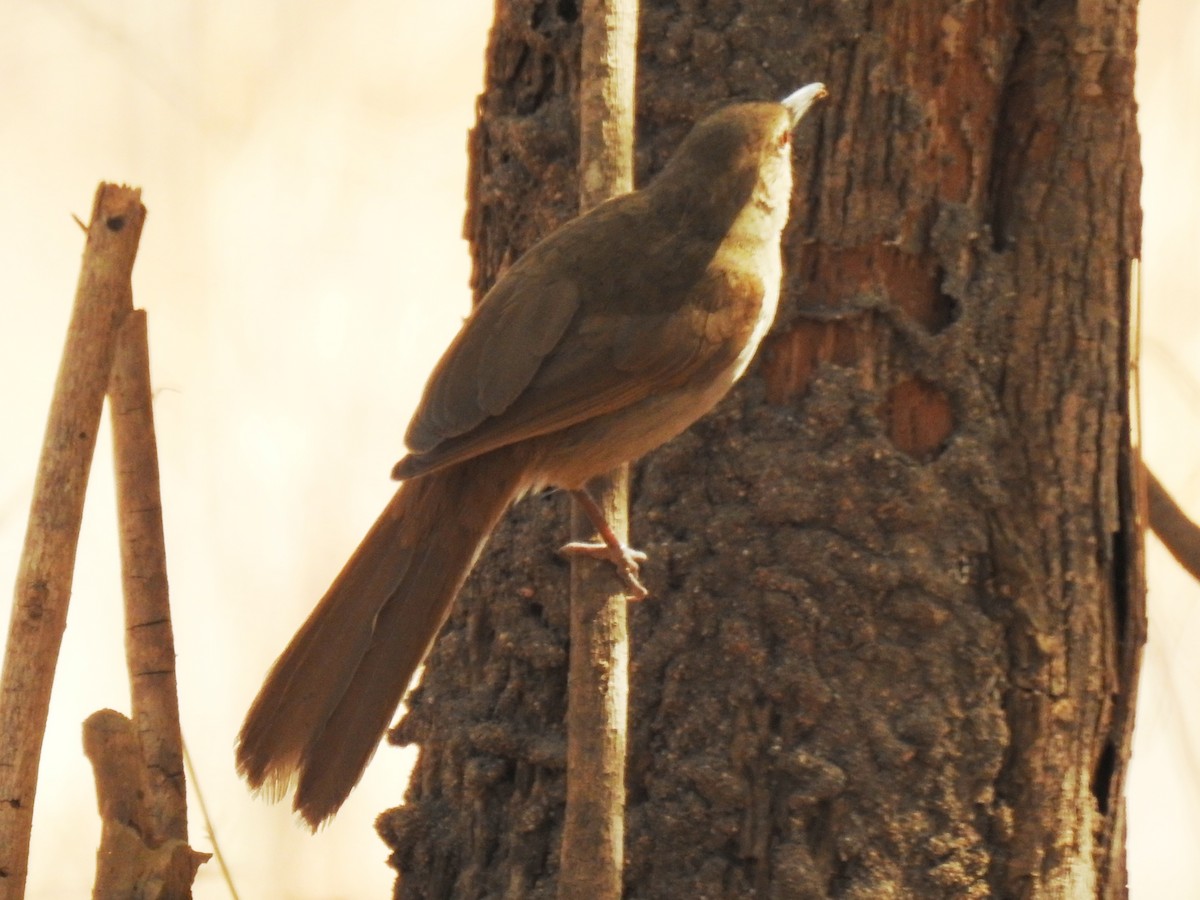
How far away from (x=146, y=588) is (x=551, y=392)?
81 centimetres

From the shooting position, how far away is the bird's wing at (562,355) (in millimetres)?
A: 2830

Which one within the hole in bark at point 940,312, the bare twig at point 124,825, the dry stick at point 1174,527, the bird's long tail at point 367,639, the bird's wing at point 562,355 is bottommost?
the bare twig at point 124,825

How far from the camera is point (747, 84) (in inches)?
123

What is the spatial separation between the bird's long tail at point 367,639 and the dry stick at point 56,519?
0.44 m

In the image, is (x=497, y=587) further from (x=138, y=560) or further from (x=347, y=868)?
(x=347, y=868)

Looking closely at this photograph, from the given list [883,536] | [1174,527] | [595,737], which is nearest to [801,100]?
[883,536]

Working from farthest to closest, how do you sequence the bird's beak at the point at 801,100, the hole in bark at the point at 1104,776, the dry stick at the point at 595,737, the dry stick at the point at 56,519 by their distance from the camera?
1. the hole in bark at the point at 1104,776
2. the bird's beak at the point at 801,100
3. the dry stick at the point at 595,737
4. the dry stick at the point at 56,519

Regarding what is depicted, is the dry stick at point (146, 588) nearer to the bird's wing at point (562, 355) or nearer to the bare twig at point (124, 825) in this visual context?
the bare twig at point (124, 825)

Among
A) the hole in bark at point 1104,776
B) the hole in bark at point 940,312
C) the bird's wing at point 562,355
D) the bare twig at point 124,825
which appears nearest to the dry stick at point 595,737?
the bird's wing at point 562,355

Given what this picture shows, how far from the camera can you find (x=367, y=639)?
2.82m

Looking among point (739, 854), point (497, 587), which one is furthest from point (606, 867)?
point (497, 587)

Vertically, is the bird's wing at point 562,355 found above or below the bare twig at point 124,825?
above

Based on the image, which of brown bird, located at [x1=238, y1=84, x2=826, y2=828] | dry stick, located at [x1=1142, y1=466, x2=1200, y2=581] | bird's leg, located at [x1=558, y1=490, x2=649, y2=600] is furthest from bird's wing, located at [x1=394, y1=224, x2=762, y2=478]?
dry stick, located at [x1=1142, y1=466, x2=1200, y2=581]

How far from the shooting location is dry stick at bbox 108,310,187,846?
259 centimetres
